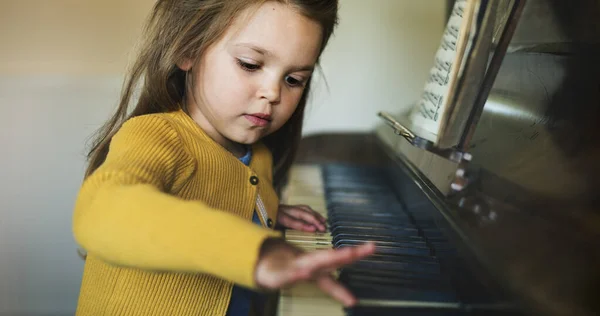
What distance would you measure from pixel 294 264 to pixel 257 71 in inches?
17.5

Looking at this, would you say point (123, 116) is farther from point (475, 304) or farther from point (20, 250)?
point (20, 250)

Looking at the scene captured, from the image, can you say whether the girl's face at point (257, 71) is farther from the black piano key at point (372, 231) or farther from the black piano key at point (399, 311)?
the black piano key at point (399, 311)

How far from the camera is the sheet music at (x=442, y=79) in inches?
32.4

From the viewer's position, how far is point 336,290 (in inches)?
20.5

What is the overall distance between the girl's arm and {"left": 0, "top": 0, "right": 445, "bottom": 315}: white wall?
1307mm

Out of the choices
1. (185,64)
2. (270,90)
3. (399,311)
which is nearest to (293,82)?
(270,90)

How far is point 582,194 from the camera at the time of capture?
0.69 metres

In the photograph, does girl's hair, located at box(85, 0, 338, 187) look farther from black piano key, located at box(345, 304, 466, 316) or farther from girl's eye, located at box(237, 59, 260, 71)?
black piano key, located at box(345, 304, 466, 316)

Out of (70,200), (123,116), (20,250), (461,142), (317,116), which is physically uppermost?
(461,142)

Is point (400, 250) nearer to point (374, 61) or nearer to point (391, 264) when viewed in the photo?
point (391, 264)

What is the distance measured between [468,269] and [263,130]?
0.44 meters

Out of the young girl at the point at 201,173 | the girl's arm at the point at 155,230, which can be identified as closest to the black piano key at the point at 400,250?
the young girl at the point at 201,173

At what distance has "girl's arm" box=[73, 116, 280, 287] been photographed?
520 mm

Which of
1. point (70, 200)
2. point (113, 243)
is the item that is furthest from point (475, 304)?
point (70, 200)
